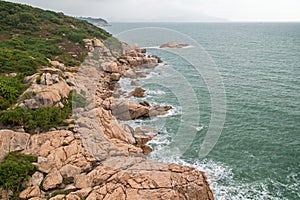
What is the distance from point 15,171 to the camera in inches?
590

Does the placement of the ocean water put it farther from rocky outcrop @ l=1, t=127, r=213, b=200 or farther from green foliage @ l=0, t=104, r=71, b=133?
green foliage @ l=0, t=104, r=71, b=133

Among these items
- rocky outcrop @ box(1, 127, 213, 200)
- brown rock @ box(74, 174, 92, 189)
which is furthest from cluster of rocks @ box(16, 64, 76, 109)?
brown rock @ box(74, 174, 92, 189)

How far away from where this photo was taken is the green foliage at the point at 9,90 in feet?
68.7

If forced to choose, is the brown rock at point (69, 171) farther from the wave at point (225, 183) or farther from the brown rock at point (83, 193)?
the wave at point (225, 183)

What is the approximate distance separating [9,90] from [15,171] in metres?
9.77

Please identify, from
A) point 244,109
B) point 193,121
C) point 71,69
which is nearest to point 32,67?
point 71,69

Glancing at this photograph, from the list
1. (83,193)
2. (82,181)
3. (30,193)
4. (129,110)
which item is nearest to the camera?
(30,193)

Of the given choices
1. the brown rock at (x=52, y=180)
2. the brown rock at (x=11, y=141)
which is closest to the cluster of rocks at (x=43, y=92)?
the brown rock at (x=11, y=141)

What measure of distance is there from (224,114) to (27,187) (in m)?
25.6

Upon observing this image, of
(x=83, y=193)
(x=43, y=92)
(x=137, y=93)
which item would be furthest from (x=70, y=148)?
(x=137, y=93)

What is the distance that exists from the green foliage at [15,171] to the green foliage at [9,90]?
255 inches

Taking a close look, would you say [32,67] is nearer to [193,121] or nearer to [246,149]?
[193,121]

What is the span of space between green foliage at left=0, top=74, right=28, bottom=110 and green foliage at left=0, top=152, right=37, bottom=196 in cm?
648

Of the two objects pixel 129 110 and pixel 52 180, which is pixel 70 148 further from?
pixel 129 110
